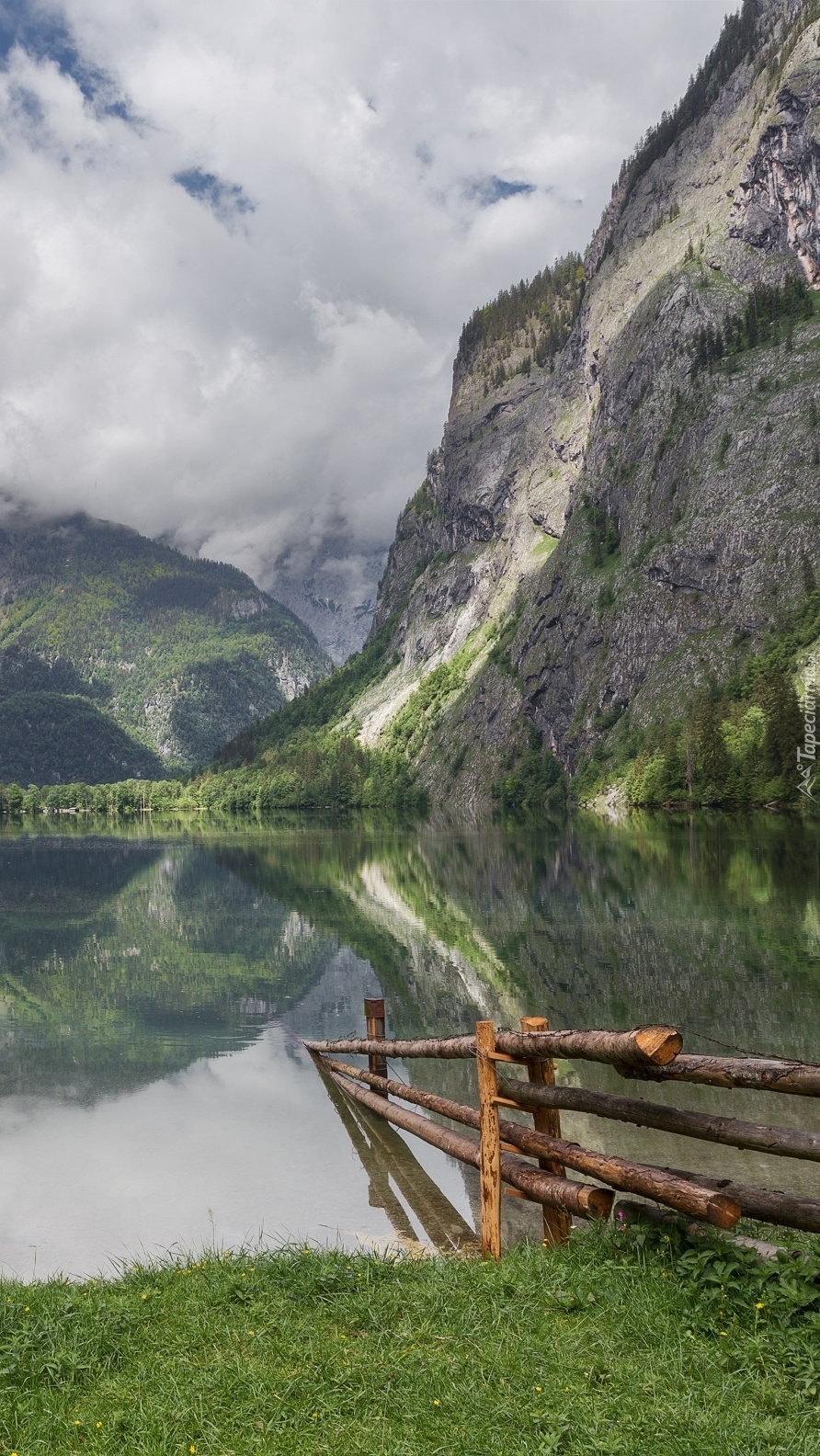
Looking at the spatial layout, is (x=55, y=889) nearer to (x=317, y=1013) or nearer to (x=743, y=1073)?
(x=317, y=1013)

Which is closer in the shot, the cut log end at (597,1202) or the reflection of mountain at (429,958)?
the cut log end at (597,1202)

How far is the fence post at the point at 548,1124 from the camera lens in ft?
39.8

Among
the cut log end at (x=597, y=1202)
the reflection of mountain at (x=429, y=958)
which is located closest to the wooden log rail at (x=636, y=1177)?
the cut log end at (x=597, y=1202)

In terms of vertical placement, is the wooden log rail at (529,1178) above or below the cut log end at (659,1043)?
below

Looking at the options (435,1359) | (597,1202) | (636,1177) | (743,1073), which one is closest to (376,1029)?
(597,1202)

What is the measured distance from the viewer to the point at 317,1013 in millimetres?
31531

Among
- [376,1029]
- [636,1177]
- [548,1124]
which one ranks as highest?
[636,1177]

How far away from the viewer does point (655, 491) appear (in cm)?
19900

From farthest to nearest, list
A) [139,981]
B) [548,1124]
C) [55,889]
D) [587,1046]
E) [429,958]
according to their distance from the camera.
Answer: [55,889], [429,958], [139,981], [548,1124], [587,1046]

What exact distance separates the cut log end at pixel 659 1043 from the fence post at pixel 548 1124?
2.62 meters

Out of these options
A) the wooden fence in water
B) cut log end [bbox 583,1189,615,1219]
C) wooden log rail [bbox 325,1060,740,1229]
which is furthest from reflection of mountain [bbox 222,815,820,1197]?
cut log end [bbox 583,1189,615,1219]

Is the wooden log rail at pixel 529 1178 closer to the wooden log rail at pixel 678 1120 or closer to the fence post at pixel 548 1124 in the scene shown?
the fence post at pixel 548 1124

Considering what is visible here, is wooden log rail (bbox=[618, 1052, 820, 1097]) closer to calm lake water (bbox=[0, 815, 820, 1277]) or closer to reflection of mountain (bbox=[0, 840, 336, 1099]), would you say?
calm lake water (bbox=[0, 815, 820, 1277])

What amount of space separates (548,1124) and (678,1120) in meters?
2.94
